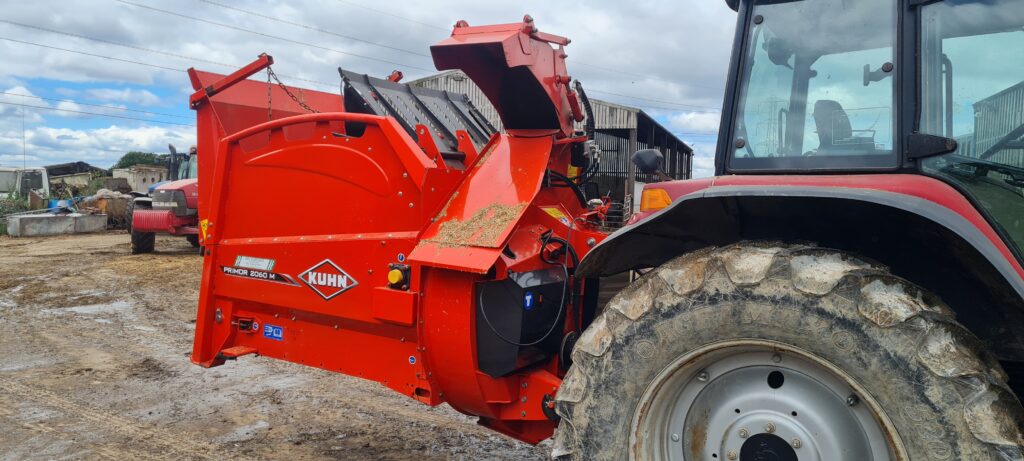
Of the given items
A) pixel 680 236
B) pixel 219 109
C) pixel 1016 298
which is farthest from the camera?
pixel 219 109

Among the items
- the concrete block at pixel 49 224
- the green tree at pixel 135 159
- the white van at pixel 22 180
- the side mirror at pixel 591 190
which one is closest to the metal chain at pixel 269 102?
the side mirror at pixel 591 190

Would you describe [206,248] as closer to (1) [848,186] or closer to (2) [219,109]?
(2) [219,109]

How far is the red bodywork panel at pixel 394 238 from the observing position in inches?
122

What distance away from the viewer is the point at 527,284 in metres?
3.04

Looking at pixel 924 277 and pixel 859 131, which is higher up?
pixel 859 131

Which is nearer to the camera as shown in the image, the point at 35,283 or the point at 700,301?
the point at 700,301

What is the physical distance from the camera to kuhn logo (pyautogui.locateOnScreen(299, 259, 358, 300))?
3396 millimetres

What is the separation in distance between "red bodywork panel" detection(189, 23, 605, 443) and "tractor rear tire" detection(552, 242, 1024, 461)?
0.84 metres

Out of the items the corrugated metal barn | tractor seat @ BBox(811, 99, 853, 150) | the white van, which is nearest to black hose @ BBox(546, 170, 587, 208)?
tractor seat @ BBox(811, 99, 853, 150)

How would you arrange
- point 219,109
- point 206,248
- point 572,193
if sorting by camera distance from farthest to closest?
point 219,109 → point 206,248 → point 572,193

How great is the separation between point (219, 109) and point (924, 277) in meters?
4.38

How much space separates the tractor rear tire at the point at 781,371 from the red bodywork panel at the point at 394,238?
84 centimetres

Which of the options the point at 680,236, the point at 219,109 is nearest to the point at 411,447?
the point at 680,236

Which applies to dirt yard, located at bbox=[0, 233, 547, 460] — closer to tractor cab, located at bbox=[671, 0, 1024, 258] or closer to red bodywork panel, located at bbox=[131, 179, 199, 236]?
tractor cab, located at bbox=[671, 0, 1024, 258]
